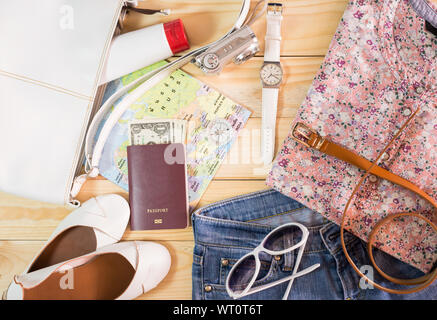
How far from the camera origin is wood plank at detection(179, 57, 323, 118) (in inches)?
28.8

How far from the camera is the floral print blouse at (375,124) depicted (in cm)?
65

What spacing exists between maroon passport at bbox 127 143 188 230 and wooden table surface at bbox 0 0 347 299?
5 cm

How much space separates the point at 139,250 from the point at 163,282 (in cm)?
11

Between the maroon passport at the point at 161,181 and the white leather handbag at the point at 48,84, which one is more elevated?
the white leather handbag at the point at 48,84

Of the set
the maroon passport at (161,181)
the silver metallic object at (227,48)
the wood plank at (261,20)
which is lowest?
the maroon passport at (161,181)

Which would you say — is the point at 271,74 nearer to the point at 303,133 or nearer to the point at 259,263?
the point at 303,133

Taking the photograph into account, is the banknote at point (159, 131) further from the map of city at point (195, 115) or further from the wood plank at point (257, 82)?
the wood plank at point (257, 82)

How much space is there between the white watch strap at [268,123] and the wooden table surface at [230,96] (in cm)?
2

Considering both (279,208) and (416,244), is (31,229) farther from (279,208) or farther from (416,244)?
(416,244)

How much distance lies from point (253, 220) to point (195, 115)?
0.94 ft

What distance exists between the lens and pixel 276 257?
693mm

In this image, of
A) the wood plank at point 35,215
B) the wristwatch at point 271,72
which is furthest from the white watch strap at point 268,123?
the wood plank at point 35,215

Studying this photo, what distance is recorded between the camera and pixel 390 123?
665mm

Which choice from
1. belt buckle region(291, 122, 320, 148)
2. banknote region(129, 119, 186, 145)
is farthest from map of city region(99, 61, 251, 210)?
belt buckle region(291, 122, 320, 148)
